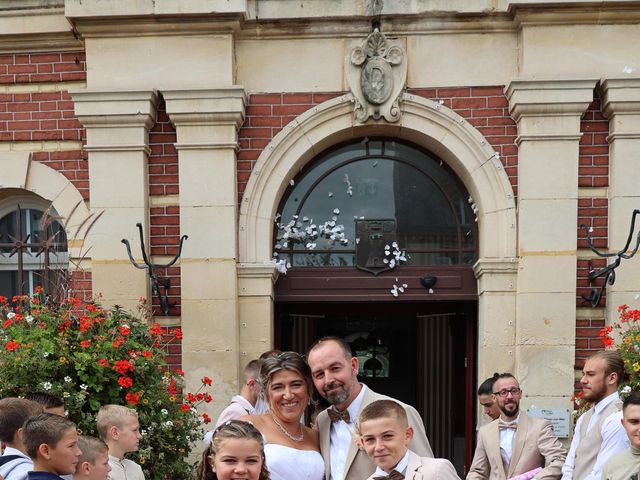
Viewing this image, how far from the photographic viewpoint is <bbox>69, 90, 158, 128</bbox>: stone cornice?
22.4ft

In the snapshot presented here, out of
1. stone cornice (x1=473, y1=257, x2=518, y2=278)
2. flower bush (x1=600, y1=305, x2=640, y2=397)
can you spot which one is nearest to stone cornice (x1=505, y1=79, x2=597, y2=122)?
stone cornice (x1=473, y1=257, x2=518, y2=278)

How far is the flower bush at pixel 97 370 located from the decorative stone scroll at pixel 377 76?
2880mm

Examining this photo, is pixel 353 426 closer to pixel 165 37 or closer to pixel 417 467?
pixel 417 467

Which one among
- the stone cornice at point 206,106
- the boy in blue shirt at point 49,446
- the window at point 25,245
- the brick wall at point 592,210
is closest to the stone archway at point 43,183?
the window at point 25,245

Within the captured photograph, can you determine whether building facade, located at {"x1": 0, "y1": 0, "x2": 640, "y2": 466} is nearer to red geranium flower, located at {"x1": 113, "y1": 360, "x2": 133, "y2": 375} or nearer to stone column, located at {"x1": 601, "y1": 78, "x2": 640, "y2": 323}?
stone column, located at {"x1": 601, "y1": 78, "x2": 640, "y2": 323}

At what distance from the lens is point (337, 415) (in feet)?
13.1

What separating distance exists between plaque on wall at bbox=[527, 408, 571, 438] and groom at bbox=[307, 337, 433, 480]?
3.15 metres

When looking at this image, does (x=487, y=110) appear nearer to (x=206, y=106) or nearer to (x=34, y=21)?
(x=206, y=106)

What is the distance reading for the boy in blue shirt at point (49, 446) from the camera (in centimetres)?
368

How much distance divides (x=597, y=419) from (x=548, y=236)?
6.99 feet

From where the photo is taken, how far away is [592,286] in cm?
674

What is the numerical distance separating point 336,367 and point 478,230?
12.3ft

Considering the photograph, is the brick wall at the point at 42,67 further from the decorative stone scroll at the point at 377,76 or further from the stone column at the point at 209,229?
the decorative stone scroll at the point at 377,76

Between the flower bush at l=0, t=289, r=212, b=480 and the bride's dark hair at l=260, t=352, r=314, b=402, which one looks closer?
the bride's dark hair at l=260, t=352, r=314, b=402
